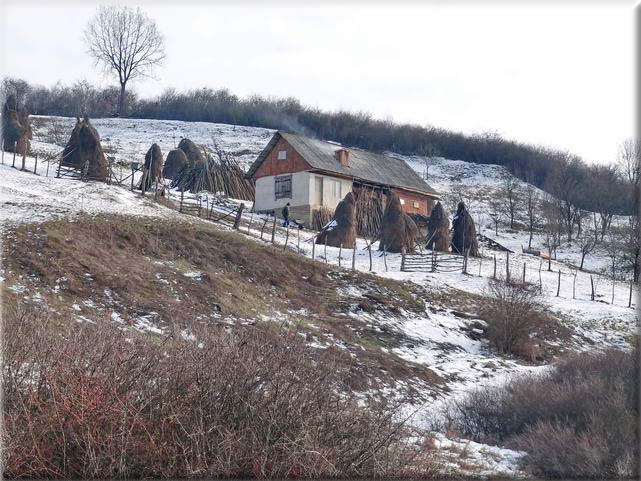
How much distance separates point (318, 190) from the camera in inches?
1831

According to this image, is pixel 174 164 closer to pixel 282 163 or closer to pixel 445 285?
pixel 282 163

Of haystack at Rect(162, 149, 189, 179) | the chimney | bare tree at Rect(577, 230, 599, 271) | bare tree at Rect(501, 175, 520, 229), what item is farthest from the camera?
bare tree at Rect(501, 175, 520, 229)

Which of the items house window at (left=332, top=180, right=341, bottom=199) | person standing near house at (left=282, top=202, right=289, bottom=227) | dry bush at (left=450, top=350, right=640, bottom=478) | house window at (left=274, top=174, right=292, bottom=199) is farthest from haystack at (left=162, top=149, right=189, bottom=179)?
dry bush at (left=450, top=350, right=640, bottom=478)

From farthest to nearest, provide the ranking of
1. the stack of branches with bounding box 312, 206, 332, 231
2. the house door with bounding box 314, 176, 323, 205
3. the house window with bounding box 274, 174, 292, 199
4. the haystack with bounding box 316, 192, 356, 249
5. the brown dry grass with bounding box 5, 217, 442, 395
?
the house window with bounding box 274, 174, 292, 199 → the house door with bounding box 314, 176, 323, 205 → the stack of branches with bounding box 312, 206, 332, 231 → the haystack with bounding box 316, 192, 356, 249 → the brown dry grass with bounding box 5, 217, 442, 395

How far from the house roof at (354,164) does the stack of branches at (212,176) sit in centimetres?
179

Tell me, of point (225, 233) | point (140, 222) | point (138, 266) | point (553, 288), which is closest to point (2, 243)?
point (138, 266)

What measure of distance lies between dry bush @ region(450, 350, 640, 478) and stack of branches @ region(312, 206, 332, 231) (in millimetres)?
28744

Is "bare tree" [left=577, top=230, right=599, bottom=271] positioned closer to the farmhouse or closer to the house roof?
the house roof

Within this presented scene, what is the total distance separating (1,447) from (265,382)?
264cm

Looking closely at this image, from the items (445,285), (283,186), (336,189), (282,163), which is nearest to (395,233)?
(445,285)

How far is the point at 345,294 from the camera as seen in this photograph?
81.4 ft

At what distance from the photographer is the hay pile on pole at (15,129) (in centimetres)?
4138

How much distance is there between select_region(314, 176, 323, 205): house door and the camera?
152 feet

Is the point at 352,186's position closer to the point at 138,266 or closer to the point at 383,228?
the point at 383,228
